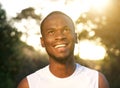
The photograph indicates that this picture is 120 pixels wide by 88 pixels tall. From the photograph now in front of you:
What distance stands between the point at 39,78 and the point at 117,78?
59.8ft

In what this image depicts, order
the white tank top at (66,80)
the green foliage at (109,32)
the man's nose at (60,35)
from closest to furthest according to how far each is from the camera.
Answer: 1. the man's nose at (60,35)
2. the white tank top at (66,80)
3. the green foliage at (109,32)

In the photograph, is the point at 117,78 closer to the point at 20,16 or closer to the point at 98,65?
the point at 98,65

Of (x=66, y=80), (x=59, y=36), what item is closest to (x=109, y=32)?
(x=66, y=80)

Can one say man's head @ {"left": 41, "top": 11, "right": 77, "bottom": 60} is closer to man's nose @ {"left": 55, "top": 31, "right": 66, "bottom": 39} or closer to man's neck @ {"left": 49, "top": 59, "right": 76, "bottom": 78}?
man's nose @ {"left": 55, "top": 31, "right": 66, "bottom": 39}

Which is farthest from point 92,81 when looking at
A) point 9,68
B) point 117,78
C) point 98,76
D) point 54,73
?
point 9,68

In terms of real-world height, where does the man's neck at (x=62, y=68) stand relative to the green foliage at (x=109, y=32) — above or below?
above

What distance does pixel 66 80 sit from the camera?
3.43 m

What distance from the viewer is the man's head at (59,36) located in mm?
3238

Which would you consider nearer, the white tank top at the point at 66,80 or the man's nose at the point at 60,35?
the man's nose at the point at 60,35

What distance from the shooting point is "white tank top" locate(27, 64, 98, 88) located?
342cm

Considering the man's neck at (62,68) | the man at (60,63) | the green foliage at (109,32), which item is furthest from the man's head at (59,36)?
the green foliage at (109,32)

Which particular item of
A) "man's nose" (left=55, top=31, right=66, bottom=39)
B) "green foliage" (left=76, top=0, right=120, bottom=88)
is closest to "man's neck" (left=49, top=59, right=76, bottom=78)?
"man's nose" (left=55, top=31, right=66, bottom=39)

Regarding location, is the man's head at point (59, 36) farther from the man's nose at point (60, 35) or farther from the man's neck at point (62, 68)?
the man's neck at point (62, 68)

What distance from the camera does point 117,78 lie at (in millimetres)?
21453
